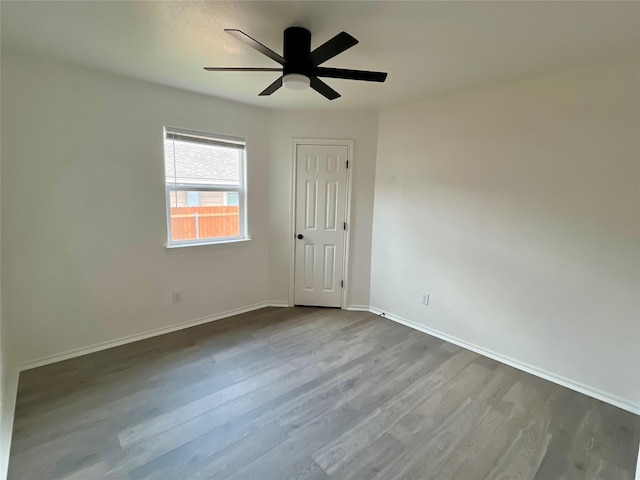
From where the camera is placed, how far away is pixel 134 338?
2938 millimetres

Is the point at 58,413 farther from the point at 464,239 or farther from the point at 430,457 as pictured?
the point at 464,239

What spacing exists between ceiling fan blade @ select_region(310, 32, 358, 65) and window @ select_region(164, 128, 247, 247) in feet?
6.01

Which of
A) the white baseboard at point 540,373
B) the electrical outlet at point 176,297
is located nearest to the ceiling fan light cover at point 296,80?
the electrical outlet at point 176,297

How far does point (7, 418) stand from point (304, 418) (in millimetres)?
1823

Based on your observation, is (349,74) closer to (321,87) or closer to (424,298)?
(321,87)

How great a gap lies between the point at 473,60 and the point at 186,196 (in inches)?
110

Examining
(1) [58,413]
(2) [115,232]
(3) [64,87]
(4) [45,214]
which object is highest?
(3) [64,87]

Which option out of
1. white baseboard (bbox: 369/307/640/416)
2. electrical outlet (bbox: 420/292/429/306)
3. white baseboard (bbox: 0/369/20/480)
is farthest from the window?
white baseboard (bbox: 369/307/640/416)

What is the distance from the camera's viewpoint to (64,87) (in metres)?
2.39

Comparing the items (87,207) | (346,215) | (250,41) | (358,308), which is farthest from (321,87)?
(358,308)

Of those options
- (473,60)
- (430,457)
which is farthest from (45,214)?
(473,60)

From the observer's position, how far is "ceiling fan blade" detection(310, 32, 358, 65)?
1.50 m

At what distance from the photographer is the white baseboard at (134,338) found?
2502mm

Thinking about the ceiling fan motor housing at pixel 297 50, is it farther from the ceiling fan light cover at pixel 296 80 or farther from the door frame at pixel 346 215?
the door frame at pixel 346 215
